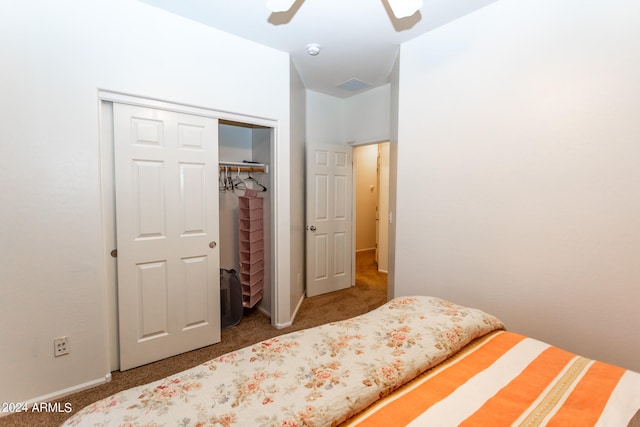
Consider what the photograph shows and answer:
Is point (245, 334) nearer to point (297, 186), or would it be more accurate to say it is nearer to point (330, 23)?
point (297, 186)

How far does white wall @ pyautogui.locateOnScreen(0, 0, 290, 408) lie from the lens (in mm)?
1686

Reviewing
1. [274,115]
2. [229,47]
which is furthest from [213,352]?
[229,47]

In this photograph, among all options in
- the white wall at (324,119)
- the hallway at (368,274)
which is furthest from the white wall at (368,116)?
the hallway at (368,274)

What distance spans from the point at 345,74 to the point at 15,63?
2.64m

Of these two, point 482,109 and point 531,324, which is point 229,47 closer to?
point 482,109

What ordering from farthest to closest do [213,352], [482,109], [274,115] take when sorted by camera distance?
[274,115] < [213,352] < [482,109]

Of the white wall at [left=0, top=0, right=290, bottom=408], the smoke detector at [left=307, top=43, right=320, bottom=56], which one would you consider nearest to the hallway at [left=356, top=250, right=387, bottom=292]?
the smoke detector at [left=307, top=43, right=320, bottom=56]

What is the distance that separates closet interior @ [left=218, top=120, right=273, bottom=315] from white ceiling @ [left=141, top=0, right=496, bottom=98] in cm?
81

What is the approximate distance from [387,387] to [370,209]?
213 inches

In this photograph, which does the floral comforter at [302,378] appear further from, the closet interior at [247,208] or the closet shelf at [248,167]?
the closet shelf at [248,167]

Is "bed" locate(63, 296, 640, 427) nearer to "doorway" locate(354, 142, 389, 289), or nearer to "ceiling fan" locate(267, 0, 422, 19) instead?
"ceiling fan" locate(267, 0, 422, 19)

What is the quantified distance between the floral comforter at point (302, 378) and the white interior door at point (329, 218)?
2.34m

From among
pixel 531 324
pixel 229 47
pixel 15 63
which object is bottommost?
pixel 531 324

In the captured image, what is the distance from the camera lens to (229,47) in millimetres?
2432
